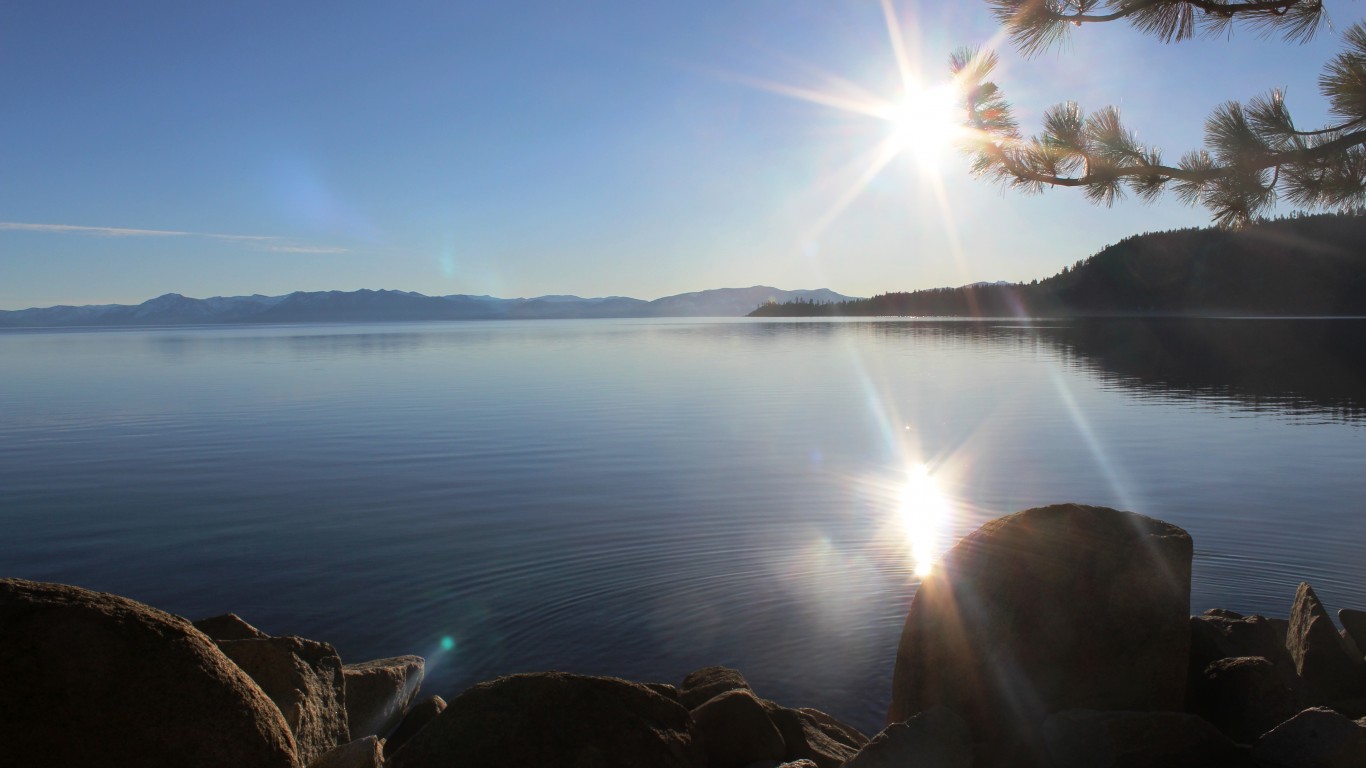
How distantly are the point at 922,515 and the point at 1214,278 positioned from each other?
484 ft

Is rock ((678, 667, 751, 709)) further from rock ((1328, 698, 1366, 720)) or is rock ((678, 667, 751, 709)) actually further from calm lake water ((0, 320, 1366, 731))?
rock ((1328, 698, 1366, 720))

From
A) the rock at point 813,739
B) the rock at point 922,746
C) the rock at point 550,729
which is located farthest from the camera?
the rock at point 813,739

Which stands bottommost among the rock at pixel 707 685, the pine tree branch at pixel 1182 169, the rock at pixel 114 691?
the rock at pixel 707 685

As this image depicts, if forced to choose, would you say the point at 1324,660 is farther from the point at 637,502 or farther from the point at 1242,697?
the point at 637,502

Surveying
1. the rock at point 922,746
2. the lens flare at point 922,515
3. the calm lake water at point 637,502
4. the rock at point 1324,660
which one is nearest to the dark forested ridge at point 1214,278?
the calm lake water at point 637,502

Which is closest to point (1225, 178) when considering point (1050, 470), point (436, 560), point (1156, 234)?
point (1050, 470)

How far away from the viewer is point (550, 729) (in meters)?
4.16

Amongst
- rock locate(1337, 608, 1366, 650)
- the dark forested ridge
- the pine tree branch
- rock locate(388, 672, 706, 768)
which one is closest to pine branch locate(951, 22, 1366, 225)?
the pine tree branch

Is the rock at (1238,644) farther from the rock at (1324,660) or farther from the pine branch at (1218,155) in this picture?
the pine branch at (1218,155)

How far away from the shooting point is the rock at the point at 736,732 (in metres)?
4.78

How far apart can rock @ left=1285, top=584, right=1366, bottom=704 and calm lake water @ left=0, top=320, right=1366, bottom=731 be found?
2139 mm

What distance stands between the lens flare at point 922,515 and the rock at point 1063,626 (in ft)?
10.4

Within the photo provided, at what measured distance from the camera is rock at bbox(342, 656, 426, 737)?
546 centimetres

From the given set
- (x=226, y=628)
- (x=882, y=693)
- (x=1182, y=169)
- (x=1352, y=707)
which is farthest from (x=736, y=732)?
(x=1182, y=169)
